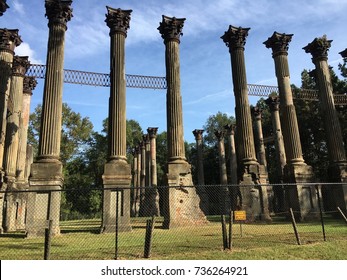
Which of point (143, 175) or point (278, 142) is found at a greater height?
point (278, 142)

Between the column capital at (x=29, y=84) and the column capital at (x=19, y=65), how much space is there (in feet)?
7.66

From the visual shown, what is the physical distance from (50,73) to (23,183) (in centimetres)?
1116

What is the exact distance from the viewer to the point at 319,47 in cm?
2519

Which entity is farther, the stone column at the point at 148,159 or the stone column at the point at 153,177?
the stone column at the point at 148,159

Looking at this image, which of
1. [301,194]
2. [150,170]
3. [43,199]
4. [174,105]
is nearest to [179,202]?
[174,105]

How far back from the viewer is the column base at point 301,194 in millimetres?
19891

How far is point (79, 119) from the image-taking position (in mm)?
52781

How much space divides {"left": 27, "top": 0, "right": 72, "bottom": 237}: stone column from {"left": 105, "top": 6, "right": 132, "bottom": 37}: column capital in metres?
2.34

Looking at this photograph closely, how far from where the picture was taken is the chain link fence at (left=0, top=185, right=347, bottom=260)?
9.17 metres

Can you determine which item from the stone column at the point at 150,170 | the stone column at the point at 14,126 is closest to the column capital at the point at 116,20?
the stone column at the point at 14,126

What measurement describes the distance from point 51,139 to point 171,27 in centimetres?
1082

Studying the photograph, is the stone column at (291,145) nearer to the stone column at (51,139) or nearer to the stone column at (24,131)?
the stone column at (51,139)

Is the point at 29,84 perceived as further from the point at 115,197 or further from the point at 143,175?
the point at 143,175

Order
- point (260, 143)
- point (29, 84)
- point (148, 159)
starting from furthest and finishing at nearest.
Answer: point (148, 159), point (260, 143), point (29, 84)
